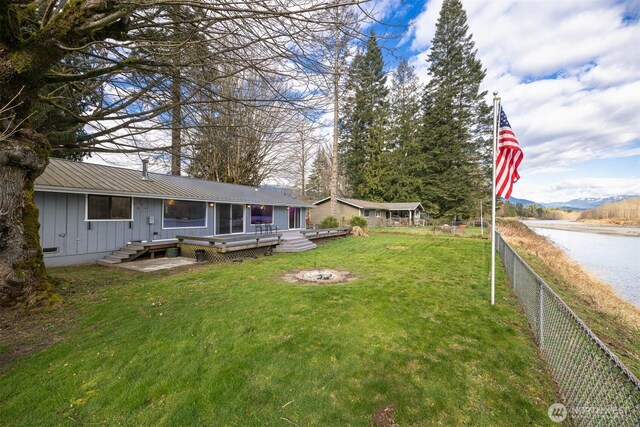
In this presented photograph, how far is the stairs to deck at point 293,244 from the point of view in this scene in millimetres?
12688

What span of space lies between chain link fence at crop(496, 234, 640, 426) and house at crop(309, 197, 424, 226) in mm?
24316

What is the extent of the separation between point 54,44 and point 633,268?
67.9 ft

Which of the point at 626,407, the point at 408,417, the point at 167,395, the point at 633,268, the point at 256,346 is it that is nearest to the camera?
the point at 626,407

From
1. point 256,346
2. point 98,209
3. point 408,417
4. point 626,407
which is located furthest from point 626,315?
point 98,209

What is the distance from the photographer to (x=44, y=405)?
2518 mm

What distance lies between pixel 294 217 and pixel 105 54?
15353mm

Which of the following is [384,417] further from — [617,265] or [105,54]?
[617,265]

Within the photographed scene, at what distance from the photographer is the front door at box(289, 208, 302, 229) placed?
19875mm

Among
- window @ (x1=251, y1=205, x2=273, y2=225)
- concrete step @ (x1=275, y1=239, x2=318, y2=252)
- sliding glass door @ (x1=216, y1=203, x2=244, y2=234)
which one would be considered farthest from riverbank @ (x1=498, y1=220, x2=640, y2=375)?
window @ (x1=251, y1=205, x2=273, y2=225)

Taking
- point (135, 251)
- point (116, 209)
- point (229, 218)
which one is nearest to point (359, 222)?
point (229, 218)

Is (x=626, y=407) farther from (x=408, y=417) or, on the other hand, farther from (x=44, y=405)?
(x=44, y=405)

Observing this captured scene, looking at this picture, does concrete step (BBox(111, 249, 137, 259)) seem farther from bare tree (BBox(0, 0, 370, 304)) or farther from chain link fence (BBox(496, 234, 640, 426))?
chain link fence (BBox(496, 234, 640, 426))

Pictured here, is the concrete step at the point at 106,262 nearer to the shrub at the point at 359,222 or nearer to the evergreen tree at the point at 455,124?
the shrub at the point at 359,222

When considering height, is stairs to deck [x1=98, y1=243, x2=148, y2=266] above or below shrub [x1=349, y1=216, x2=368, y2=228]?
below
